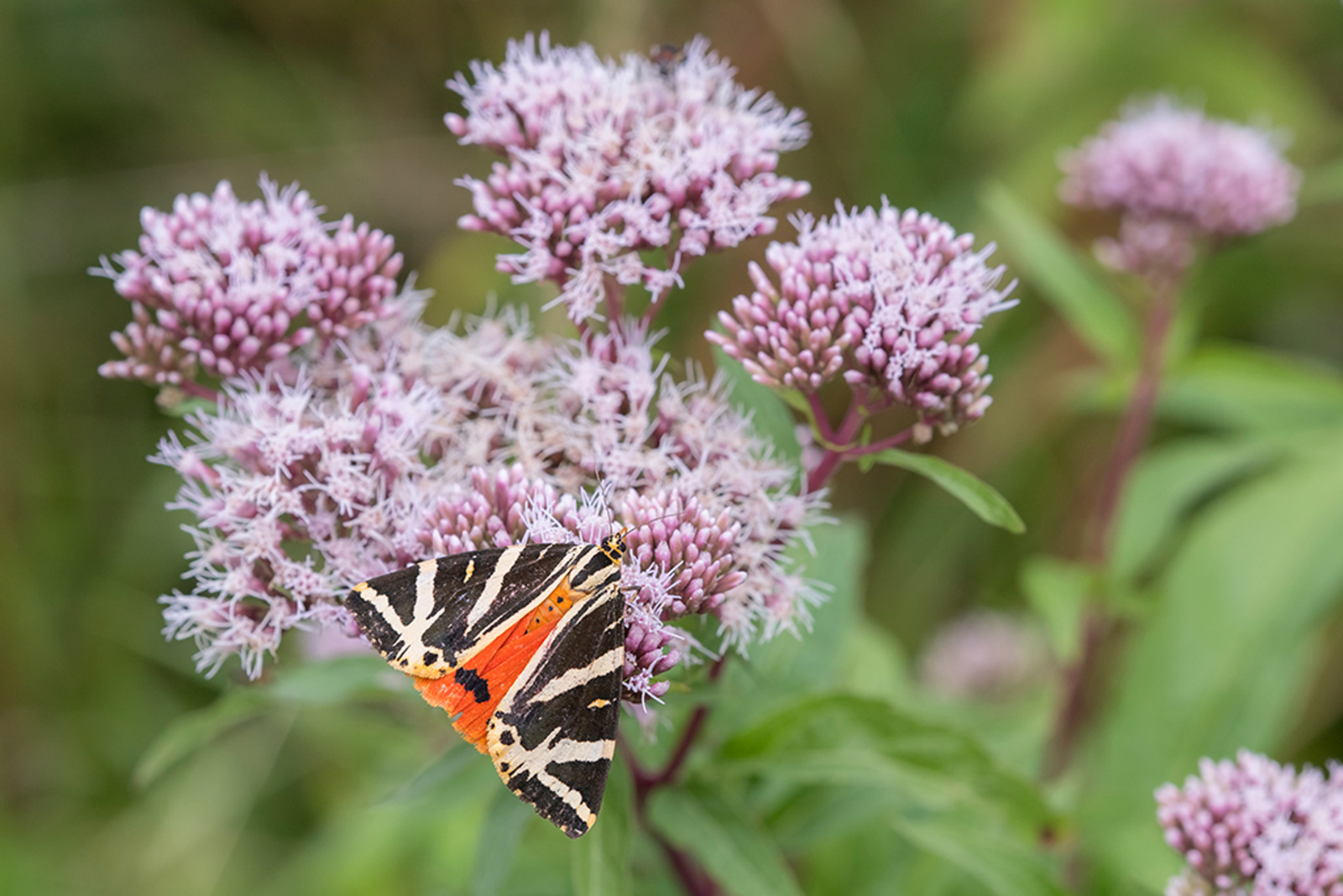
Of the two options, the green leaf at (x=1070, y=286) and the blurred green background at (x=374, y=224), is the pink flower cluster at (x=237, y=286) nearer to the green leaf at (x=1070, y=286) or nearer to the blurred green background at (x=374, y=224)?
the green leaf at (x=1070, y=286)

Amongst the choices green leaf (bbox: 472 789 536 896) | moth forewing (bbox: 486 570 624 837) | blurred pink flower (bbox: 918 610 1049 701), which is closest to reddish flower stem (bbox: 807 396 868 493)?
moth forewing (bbox: 486 570 624 837)

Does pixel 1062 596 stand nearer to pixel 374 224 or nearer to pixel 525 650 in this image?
pixel 525 650

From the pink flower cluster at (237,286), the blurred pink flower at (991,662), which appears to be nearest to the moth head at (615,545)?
the pink flower cluster at (237,286)

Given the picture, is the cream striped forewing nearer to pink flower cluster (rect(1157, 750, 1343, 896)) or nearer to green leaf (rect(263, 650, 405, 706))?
green leaf (rect(263, 650, 405, 706))

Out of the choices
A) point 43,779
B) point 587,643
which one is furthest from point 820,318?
point 43,779

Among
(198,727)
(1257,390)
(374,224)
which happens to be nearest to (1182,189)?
(1257,390)

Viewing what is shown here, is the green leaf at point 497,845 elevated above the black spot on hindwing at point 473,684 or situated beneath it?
situated beneath

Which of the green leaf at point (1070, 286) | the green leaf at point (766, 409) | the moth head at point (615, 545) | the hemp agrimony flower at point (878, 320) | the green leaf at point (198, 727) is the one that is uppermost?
the green leaf at point (1070, 286)

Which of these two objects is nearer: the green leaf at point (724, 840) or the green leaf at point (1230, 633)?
the green leaf at point (724, 840)
